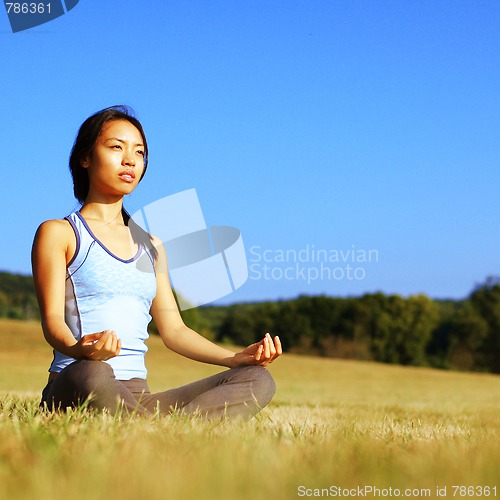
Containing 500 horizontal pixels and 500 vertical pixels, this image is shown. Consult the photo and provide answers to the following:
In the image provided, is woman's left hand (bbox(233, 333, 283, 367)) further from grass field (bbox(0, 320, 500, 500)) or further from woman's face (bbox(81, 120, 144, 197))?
woman's face (bbox(81, 120, 144, 197))

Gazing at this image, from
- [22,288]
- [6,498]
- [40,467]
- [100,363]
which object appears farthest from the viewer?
[22,288]

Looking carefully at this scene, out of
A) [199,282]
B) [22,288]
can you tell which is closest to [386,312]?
[22,288]

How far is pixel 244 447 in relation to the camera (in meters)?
3.12

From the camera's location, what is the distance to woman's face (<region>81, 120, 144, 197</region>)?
5.00m

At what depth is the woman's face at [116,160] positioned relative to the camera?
197 inches

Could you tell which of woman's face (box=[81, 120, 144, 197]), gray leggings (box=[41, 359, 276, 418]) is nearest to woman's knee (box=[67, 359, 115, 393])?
gray leggings (box=[41, 359, 276, 418])

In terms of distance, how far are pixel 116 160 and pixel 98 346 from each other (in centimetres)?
143

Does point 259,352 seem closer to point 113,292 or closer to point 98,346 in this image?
point 113,292

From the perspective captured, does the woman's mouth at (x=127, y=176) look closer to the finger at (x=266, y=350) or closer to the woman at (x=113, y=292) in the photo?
the woman at (x=113, y=292)

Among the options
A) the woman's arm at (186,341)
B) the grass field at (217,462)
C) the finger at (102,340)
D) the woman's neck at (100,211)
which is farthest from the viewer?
the woman's neck at (100,211)

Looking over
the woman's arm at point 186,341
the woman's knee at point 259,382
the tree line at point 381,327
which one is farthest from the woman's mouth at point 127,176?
the tree line at point 381,327

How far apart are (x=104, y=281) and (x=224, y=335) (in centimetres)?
6532

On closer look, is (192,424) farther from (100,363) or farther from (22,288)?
(22,288)

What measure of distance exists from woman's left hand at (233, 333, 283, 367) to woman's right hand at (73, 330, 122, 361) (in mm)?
1038
